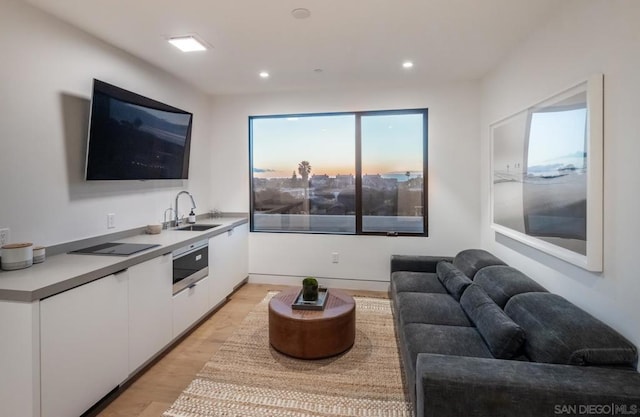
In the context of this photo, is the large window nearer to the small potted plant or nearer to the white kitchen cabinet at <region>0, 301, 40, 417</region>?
the small potted plant

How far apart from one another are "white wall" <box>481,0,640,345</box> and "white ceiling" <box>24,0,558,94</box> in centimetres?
36

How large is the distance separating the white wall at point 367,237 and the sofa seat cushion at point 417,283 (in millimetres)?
857

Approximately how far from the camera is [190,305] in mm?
3297

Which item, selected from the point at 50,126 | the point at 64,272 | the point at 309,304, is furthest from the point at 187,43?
the point at 309,304

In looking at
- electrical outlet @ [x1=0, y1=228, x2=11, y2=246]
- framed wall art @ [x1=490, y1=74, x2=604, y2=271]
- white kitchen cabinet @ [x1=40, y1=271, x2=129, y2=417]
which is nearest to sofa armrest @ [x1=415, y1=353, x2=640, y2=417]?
framed wall art @ [x1=490, y1=74, x2=604, y2=271]

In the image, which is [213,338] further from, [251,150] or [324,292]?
[251,150]

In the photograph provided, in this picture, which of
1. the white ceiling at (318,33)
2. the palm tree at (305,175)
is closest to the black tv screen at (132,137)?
the white ceiling at (318,33)

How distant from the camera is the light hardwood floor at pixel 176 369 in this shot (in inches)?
88.9

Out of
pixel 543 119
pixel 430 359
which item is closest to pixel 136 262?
pixel 430 359

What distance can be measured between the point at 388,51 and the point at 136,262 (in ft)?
9.38

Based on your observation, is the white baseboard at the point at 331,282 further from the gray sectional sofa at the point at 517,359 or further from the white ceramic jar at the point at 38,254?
the white ceramic jar at the point at 38,254

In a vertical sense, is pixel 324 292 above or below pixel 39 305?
below

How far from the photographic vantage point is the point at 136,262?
2.53m

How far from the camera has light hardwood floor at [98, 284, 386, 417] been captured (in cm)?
226
